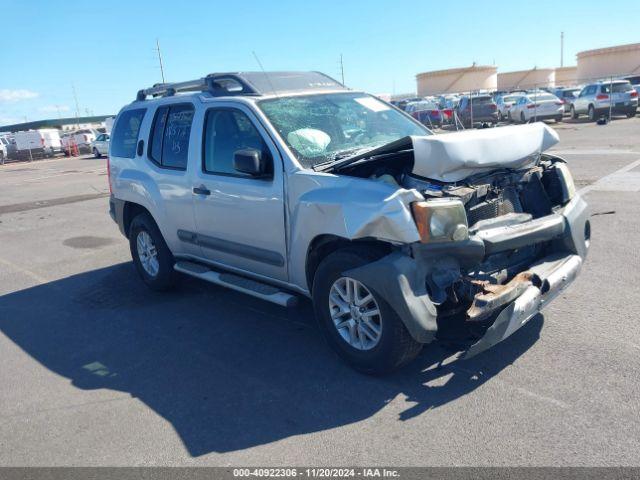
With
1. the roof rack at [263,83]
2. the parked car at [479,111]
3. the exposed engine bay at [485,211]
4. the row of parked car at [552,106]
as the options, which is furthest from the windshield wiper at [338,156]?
the parked car at [479,111]

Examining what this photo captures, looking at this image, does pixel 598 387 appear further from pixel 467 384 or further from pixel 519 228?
pixel 519 228

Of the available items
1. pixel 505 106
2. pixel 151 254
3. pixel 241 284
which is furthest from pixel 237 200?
pixel 505 106

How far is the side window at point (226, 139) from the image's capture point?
484 centimetres

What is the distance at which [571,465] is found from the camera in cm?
294

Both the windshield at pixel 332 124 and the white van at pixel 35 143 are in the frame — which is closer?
the windshield at pixel 332 124

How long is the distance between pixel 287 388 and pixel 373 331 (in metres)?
0.71

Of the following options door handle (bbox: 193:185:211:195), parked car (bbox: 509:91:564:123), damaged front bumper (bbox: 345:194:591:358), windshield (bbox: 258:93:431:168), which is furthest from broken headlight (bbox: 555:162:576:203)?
parked car (bbox: 509:91:564:123)

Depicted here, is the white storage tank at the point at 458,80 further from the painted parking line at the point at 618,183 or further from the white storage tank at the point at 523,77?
the painted parking line at the point at 618,183

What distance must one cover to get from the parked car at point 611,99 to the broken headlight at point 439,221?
1093 inches

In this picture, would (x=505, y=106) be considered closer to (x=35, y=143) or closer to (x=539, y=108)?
(x=539, y=108)

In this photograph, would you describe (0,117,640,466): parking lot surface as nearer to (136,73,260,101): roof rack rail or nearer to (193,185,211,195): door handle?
(193,185,211,195): door handle

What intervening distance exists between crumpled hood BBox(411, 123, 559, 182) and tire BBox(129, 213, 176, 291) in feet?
10.6

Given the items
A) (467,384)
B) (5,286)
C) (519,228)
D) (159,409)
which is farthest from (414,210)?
(5,286)

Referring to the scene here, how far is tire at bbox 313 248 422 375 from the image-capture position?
12.2 ft
